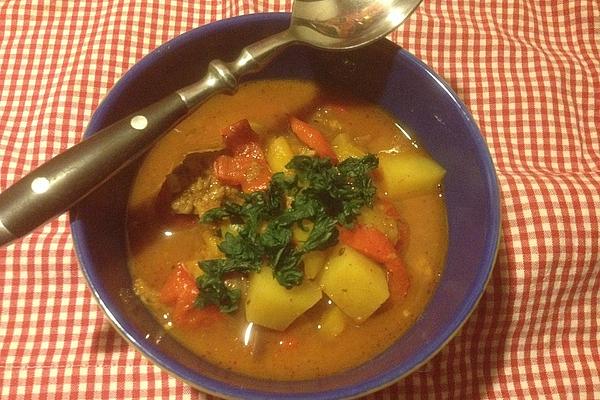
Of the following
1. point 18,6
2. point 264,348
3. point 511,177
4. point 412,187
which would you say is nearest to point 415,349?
point 264,348

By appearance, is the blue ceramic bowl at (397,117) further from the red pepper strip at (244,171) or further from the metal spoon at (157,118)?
the red pepper strip at (244,171)

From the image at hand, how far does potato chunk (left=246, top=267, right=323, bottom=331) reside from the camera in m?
1.25

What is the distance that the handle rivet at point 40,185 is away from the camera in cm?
108

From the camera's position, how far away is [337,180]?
1347mm

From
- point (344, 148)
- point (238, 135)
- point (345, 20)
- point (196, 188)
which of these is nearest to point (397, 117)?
point (344, 148)

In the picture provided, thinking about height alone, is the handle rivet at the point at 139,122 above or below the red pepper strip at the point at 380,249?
above

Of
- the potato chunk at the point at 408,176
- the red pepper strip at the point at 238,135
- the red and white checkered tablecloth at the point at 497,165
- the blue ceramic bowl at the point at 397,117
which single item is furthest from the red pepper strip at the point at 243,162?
the red and white checkered tablecloth at the point at 497,165

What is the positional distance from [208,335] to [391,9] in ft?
2.73

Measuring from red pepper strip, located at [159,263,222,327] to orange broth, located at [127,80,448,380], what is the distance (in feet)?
0.05

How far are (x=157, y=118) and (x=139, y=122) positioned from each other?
0.12ft

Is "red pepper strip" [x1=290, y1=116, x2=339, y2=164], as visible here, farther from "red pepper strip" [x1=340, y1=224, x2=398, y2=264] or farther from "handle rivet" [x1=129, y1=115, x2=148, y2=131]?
"handle rivet" [x1=129, y1=115, x2=148, y2=131]

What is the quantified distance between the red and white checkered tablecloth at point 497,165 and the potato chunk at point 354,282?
25 cm

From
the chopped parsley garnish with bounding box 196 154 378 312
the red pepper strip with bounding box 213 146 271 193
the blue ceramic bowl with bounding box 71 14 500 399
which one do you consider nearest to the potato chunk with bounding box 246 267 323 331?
the chopped parsley garnish with bounding box 196 154 378 312

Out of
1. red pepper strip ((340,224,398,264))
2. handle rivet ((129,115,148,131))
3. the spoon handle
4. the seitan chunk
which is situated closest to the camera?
the spoon handle
